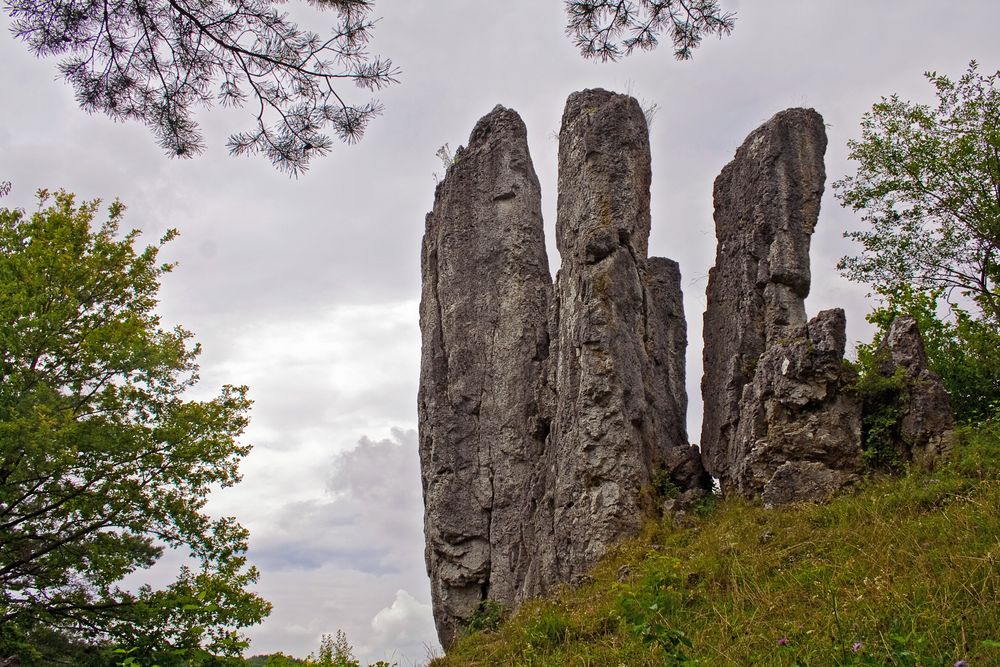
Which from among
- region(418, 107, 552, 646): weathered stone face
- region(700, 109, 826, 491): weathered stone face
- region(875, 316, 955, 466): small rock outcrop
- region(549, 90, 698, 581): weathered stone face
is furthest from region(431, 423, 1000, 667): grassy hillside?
region(418, 107, 552, 646): weathered stone face

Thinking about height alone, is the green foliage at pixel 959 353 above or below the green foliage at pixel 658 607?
above

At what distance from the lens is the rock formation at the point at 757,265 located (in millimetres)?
15953

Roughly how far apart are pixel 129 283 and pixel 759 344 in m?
13.8

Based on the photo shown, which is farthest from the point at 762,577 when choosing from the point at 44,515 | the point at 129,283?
the point at 129,283

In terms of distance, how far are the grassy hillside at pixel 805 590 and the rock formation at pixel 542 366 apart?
2.08 meters

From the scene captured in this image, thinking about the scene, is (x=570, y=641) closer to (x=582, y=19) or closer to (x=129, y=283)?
(x=582, y=19)

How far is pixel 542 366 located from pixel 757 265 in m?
5.65

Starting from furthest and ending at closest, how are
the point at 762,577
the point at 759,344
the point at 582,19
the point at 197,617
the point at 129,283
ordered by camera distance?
1. the point at 129,283
2. the point at 759,344
3. the point at 197,617
4. the point at 762,577
5. the point at 582,19

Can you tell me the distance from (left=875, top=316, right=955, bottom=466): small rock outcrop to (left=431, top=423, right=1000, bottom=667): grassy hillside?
478 mm

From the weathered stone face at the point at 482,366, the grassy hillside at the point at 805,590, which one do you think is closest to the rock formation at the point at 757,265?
the grassy hillside at the point at 805,590

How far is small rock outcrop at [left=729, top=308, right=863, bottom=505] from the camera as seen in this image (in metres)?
13.3

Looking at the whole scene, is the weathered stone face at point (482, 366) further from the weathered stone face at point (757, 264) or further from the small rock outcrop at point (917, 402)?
the small rock outcrop at point (917, 402)

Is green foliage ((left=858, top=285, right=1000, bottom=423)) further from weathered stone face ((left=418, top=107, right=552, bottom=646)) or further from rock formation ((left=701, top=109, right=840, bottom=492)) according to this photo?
weathered stone face ((left=418, top=107, right=552, bottom=646))

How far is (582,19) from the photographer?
23.4 feet
